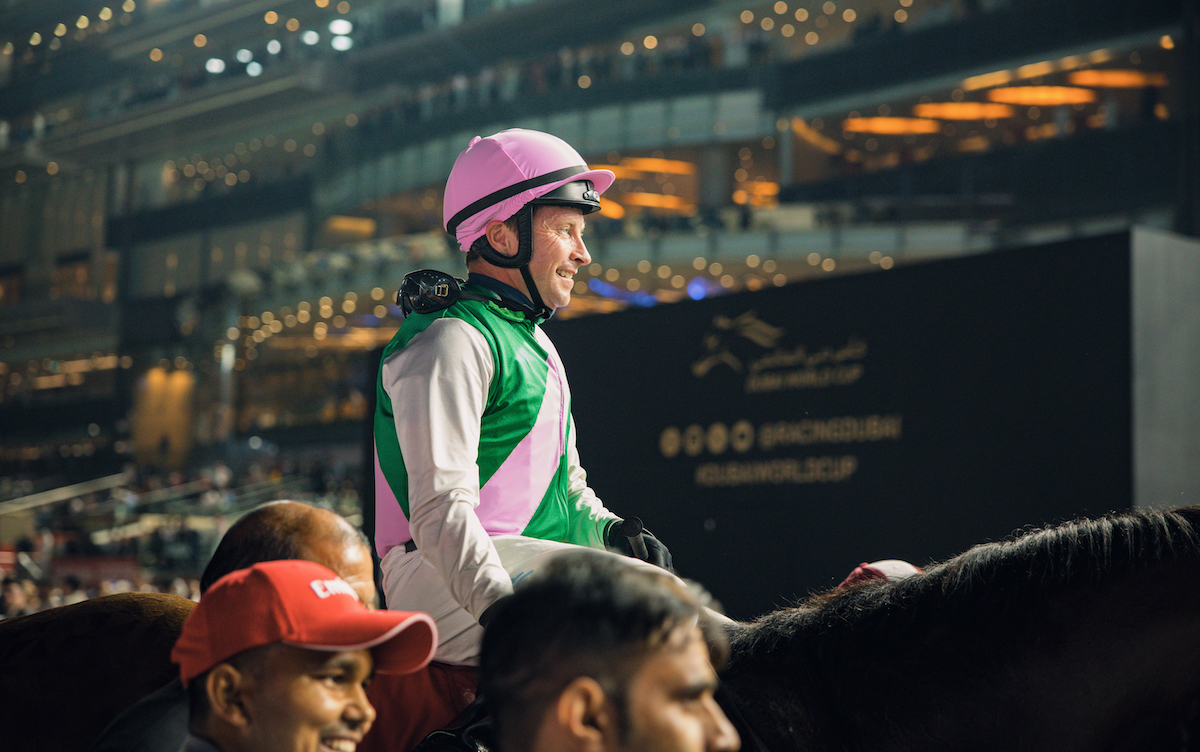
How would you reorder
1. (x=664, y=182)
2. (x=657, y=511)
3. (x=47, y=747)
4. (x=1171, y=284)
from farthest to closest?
(x=664, y=182) < (x=657, y=511) < (x=1171, y=284) < (x=47, y=747)

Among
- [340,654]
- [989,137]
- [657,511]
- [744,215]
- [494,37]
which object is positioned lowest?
[657,511]

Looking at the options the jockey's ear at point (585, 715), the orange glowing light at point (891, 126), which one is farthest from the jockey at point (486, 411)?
the orange glowing light at point (891, 126)

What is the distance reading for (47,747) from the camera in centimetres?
270

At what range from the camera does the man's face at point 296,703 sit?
162 centimetres

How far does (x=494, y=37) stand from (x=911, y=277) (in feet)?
106

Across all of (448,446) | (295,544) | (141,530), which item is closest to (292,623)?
(448,446)

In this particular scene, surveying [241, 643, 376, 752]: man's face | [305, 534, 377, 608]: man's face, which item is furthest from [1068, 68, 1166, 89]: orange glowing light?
[241, 643, 376, 752]: man's face

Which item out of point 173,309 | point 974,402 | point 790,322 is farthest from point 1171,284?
point 173,309

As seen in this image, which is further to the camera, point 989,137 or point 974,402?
point 989,137

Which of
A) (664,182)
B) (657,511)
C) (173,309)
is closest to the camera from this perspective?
(657,511)

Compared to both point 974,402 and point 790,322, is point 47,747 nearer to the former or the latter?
point 974,402

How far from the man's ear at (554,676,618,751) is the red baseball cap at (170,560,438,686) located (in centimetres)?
46

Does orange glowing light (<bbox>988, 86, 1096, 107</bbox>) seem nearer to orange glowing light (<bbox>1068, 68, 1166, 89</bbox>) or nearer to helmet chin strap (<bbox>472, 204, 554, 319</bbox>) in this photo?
orange glowing light (<bbox>1068, 68, 1166, 89</bbox>)

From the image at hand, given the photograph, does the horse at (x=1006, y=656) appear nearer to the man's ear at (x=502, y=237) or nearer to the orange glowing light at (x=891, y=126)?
the man's ear at (x=502, y=237)
